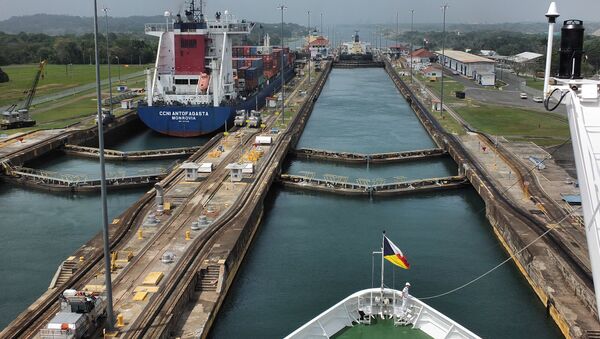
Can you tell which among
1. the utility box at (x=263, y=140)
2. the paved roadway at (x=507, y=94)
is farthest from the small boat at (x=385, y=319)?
the paved roadway at (x=507, y=94)

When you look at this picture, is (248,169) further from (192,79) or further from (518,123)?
(518,123)

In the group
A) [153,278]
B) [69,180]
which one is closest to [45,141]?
[69,180]

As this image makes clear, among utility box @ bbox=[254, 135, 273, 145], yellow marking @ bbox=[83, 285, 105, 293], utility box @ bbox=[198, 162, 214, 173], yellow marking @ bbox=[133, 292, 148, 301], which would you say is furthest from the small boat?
utility box @ bbox=[254, 135, 273, 145]

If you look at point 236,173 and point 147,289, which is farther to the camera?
point 236,173

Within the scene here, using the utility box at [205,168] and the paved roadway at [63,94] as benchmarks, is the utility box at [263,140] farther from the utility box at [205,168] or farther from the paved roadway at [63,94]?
the paved roadway at [63,94]

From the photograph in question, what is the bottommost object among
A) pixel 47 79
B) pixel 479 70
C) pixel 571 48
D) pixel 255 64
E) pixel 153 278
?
pixel 153 278
